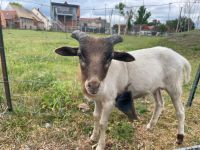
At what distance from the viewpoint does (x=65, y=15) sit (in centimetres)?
650

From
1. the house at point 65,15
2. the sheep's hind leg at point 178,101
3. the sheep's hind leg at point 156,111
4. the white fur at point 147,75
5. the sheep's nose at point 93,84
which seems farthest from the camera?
the house at point 65,15

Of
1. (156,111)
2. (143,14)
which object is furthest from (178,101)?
(143,14)

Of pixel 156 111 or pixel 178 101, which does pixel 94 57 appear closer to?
pixel 178 101

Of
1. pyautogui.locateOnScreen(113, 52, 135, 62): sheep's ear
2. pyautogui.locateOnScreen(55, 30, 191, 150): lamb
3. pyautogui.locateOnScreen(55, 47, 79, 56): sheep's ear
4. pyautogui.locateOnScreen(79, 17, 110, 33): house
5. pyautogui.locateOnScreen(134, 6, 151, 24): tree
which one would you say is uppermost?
pyautogui.locateOnScreen(134, 6, 151, 24): tree

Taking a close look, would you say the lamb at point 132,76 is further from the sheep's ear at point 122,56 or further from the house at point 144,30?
the house at point 144,30

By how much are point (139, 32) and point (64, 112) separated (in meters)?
15.5

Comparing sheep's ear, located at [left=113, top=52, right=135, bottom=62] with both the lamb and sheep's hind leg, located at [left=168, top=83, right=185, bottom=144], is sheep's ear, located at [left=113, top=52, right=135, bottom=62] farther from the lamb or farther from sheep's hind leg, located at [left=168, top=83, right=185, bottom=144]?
sheep's hind leg, located at [left=168, top=83, right=185, bottom=144]

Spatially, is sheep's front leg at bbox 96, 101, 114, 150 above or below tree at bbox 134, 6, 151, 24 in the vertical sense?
below

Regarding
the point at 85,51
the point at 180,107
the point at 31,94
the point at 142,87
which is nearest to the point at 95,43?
the point at 85,51

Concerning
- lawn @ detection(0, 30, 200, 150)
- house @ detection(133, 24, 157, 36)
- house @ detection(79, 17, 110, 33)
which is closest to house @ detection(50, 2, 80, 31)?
house @ detection(79, 17, 110, 33)

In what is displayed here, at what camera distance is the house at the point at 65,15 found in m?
6.35

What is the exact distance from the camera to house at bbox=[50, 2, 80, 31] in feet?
20.8

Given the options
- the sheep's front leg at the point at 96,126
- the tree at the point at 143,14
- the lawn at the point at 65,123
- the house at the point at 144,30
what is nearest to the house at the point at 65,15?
the lawn at the point at 65,123

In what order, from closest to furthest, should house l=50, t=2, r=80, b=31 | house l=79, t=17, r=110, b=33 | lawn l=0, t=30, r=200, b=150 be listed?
lawn l=0, t=30, r=200, b=150 → house l=50, t=2, r=80, b=31 → house l=79, t=17, r=110, b=33
